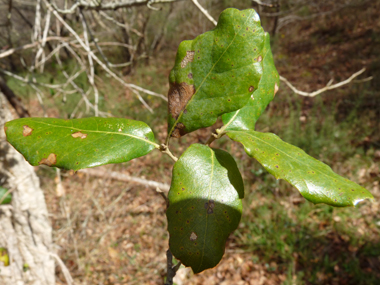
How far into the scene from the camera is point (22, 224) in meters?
1.62

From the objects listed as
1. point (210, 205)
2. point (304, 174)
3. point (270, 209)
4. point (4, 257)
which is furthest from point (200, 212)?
point (270, 209)

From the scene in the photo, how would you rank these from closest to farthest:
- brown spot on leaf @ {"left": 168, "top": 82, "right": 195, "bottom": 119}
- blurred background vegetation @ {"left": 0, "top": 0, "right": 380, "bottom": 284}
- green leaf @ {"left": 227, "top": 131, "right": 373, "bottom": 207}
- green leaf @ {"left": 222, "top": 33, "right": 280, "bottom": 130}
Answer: green leaf @ {"left": 227, "top": 131, "right": 373, "bottom": 207} → brown spot on leaf @ {"left": 168, "top": 82, "right": 195, "bottom": 119} → green leaf @ {"left": 222, "top": 33, "right": 280, "bottom": 130} → blurred background vegetation @ {"left": 0, "top": 0, "right": 380, "bottom": 284}

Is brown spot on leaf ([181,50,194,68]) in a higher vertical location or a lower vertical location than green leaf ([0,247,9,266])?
higher

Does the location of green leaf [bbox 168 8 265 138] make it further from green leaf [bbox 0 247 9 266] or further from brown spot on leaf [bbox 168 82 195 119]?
green leaf [bbox 0 247 9 266]

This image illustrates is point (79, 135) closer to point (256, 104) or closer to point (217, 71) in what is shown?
point (217, 71)

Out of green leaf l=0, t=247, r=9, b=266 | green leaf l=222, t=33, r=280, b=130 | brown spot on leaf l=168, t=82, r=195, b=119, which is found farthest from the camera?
green leaf l=0, t=247, r=9, b=266

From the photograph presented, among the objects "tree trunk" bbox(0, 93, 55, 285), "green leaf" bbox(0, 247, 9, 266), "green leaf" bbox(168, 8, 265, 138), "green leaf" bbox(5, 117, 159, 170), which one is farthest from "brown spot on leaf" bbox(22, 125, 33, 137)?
"green leaf" bbox(0, 247, 9, 266)

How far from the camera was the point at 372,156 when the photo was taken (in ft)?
10.2

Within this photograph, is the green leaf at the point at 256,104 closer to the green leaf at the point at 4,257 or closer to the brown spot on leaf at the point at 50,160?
the brown spot on leaf at the point at 50,160

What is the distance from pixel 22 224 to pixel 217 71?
6.09ft

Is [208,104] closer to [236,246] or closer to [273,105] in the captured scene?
[236,246]

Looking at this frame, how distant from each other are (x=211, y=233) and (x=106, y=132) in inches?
13.0

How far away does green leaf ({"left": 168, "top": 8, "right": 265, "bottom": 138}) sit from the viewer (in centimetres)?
46

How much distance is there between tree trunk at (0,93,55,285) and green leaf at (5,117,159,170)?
1.20 meters
